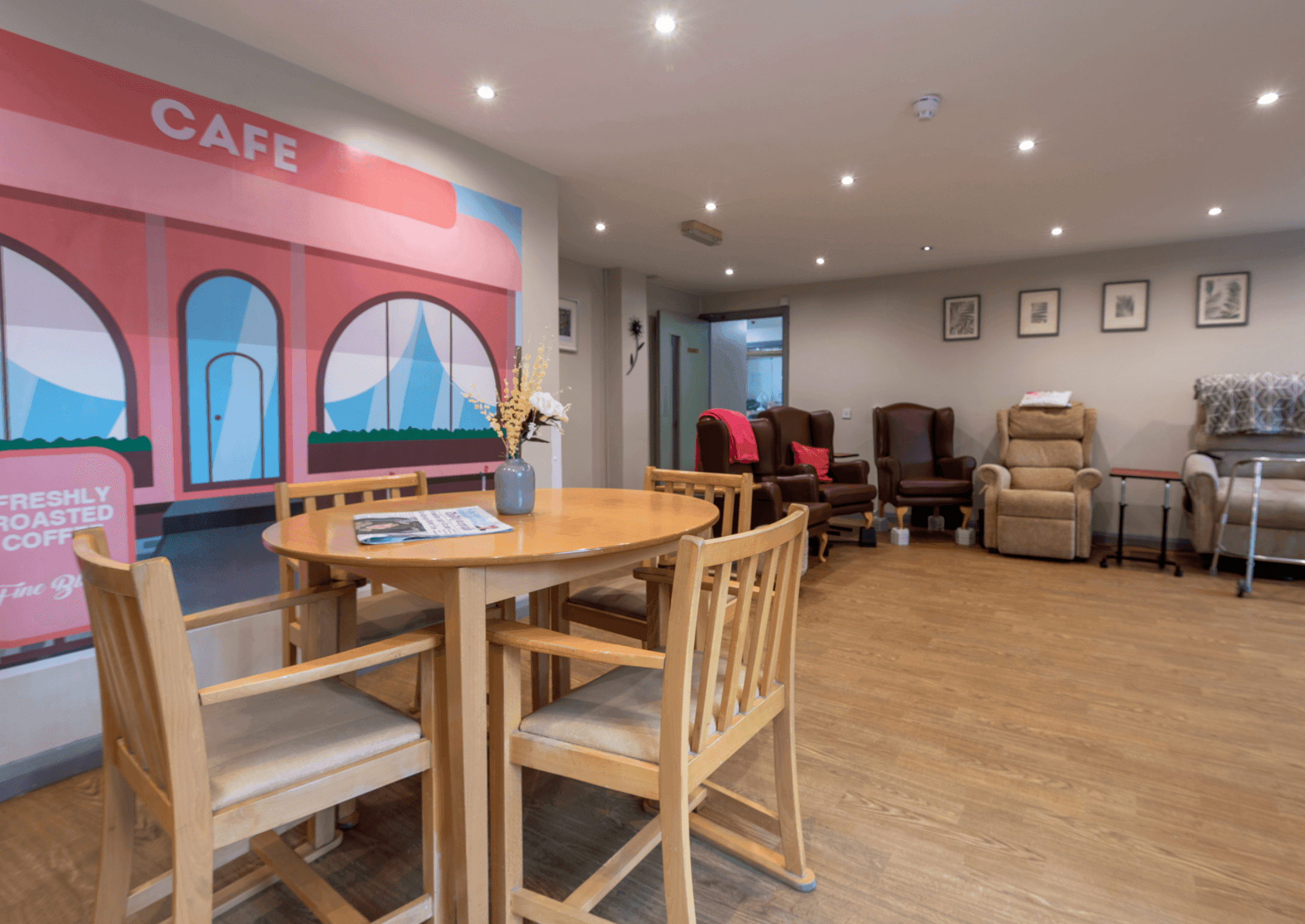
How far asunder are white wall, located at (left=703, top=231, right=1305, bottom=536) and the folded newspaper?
564 centimetres

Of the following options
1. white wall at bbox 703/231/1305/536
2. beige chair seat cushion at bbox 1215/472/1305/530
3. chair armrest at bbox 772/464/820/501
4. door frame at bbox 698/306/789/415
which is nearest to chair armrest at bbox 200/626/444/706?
chair armrest at bbox 772/464/820/501

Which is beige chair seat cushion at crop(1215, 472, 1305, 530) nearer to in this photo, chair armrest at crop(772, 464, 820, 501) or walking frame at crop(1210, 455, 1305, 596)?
walking frame at crop(1210, 455, 1305, 596)

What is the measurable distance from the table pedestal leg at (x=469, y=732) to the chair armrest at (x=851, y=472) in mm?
4524

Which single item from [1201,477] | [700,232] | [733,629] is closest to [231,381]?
[733,629]

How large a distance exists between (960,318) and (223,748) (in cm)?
649

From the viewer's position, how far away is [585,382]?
6.18 m

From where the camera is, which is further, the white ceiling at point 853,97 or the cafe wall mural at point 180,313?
the white ceiling at point 853,97

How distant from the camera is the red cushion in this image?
523cm

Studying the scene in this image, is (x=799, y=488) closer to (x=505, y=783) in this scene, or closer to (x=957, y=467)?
(x=957, y=467)

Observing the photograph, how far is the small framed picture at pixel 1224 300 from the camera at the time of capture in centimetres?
495

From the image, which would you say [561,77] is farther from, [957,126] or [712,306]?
[712,306]

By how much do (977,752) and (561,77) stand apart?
296cm

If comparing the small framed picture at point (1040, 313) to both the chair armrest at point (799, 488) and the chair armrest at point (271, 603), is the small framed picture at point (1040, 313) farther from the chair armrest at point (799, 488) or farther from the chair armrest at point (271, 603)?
the chair armrest at point (271, 603)

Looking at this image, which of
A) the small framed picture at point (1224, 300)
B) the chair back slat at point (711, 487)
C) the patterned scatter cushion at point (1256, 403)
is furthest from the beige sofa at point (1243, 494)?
the chair back slat at point (711, 487)
